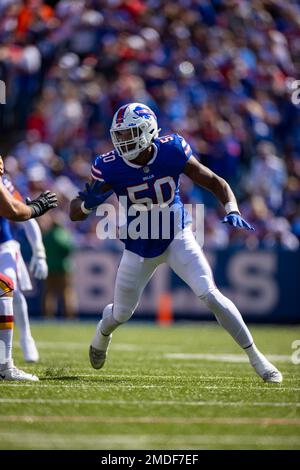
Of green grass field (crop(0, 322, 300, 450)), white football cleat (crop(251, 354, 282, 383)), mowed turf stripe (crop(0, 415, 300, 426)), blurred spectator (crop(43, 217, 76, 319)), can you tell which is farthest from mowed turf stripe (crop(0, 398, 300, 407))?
blurred spectator (crop(43, 217, 76, 319))

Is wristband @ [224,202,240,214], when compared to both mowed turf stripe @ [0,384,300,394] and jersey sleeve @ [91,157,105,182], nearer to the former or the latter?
jersey sleeve @ [91,157,105,182]

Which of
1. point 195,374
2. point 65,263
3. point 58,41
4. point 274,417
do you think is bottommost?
point 65,263

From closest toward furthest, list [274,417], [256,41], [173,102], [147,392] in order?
1. [274,417]
2. [147,392]
3. [173,102]
4. [256,41]

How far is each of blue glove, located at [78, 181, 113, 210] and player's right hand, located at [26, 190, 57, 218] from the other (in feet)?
0.72

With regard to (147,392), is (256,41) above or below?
above

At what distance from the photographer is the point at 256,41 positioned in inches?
649

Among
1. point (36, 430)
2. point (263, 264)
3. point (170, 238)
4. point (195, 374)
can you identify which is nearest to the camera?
point (36, 430)

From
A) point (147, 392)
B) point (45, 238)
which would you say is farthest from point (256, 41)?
point (147, 392)

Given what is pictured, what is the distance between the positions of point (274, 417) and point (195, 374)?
7.00 feet

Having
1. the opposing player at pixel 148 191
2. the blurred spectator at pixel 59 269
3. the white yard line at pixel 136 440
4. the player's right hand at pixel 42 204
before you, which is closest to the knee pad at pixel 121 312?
the opposing player at pixel 148 191

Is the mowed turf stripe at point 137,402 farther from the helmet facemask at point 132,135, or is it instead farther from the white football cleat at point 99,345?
the helmet facemask at point 132,135

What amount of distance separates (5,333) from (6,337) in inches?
1.4

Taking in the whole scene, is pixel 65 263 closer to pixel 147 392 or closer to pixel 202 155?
pixel 202 155

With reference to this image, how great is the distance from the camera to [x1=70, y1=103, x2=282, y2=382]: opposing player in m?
6.18
